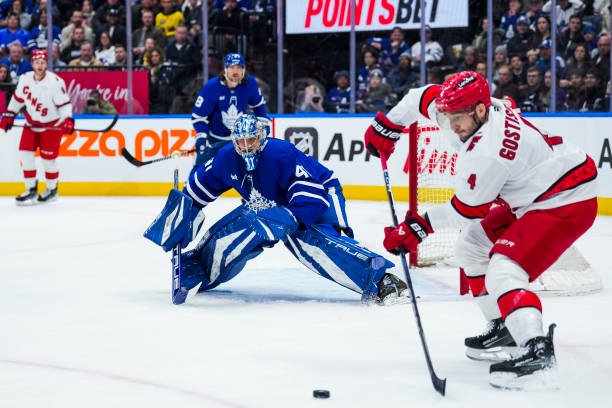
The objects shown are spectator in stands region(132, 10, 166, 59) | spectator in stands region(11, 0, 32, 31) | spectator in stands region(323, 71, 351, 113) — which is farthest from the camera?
spectator in stands region(11, 0, 32, 31)

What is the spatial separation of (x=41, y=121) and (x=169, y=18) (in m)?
1.78

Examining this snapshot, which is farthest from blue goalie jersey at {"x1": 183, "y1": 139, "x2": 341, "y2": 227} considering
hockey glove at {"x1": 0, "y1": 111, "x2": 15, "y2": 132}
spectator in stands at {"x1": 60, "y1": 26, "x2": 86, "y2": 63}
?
spectator in stands at {"x1": 60, "y1": 26, "x2": 86, "y2": 63}

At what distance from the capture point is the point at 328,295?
12.8ft

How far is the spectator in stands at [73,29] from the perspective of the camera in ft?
29.0

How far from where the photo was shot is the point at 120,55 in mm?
8625

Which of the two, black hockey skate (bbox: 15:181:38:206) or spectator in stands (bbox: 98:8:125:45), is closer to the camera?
black hockey skate (bbox: 15:181:38:206)

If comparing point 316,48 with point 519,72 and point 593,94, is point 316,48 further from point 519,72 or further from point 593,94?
point 593,94

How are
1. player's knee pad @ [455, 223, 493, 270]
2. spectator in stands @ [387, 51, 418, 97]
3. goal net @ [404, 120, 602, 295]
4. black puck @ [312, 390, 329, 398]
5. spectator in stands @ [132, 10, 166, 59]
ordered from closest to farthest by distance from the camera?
black puck @ [312, 390, 329, 398], player's knee pad @ [455, 223, 493, 270], goal net @ [404, 120, 602, 295], spectator in stands @ [387, 51, 418, 97], spectator in stands @ [132, 10, 166, 59]

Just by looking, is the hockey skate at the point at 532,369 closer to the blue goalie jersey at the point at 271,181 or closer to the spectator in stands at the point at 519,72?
the blue goalie jersey at the point at 271,181

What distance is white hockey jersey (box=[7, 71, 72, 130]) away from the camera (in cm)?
782

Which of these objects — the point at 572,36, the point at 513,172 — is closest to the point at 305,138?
the point at 572,36

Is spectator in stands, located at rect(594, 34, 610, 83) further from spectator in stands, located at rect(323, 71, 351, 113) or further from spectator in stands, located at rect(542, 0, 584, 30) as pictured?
spectator in stands, located at rect(323, 71, 351, 113)

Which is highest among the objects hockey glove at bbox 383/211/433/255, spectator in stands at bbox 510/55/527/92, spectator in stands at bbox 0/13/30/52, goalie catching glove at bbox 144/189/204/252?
spectator in stands at bbox 0/13/30/52

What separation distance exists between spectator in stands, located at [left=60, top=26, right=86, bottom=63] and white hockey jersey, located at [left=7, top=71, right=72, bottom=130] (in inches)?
38.8
